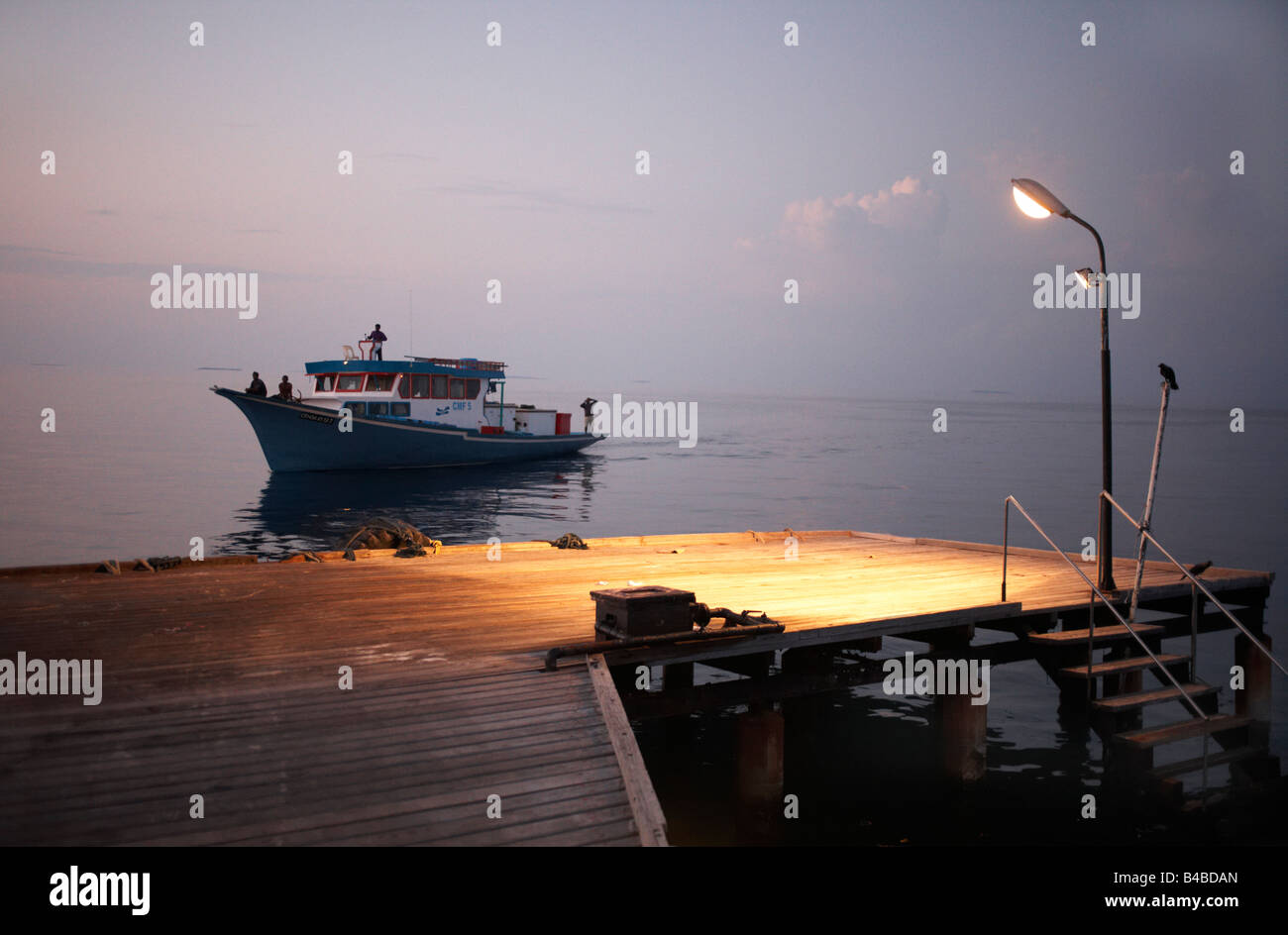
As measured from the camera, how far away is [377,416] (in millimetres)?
41219

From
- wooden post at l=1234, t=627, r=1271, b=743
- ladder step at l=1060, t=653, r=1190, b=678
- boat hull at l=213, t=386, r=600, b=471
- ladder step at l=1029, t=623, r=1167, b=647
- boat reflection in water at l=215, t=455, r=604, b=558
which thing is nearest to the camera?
ladder step at l=1060, t=653, r=1190, b=678

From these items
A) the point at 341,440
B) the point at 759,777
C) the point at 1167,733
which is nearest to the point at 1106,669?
the point at 1167,733

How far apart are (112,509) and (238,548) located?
11897 millimetres

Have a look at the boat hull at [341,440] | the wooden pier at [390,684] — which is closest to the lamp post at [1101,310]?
the wooden pier at [390,684]

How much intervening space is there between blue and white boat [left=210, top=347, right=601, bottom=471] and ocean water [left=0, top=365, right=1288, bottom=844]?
41.3 inches

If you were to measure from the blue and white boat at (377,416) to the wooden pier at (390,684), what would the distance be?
28936 mm

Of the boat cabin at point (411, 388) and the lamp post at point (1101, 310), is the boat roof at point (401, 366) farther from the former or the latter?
the lamp post at point (1101, 310)

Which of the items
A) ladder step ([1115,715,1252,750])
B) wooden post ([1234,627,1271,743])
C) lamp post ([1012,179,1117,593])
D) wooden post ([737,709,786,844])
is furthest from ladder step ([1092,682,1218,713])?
wooden post ([737,709,786,844])

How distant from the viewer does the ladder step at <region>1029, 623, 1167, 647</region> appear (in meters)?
9.87

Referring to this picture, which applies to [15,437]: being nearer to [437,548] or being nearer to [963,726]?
[437,548]

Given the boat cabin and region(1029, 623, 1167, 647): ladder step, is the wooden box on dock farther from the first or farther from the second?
the boat cabin

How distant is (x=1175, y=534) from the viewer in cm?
3391

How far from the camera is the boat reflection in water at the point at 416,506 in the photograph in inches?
1185
